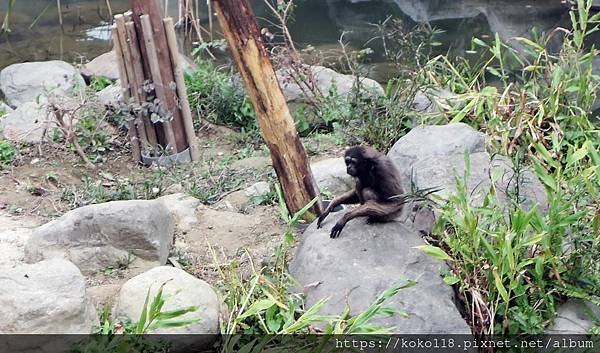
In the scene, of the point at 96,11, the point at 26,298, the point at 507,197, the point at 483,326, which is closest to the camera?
the point at 26,298

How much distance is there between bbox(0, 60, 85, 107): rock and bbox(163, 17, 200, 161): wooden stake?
2978 mm

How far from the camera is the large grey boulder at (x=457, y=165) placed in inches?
205

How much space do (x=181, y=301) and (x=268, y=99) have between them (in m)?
1.58

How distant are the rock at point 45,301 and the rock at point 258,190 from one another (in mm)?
2099

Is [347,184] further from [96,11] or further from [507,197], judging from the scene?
[96,11]

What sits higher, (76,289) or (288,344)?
(76,289)

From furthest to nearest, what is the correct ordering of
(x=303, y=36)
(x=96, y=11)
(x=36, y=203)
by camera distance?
(x=96, y=11), (x=303, y=36), (x=36, y=203)

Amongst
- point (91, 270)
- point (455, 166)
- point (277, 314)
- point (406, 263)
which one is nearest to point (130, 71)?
point (91, 270)

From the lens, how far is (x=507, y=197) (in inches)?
196

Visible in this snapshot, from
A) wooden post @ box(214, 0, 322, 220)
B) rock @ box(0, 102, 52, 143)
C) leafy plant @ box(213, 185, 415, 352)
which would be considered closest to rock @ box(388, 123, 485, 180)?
wooden post @ box(214, 0, 322, 220)

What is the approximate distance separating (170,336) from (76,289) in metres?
0.55

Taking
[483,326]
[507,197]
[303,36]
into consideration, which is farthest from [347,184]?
[303,36]

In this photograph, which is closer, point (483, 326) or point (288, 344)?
point (288, 344)

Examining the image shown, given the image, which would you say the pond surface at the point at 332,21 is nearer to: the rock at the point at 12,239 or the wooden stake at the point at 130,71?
the wooden stake at the point at 130,71
